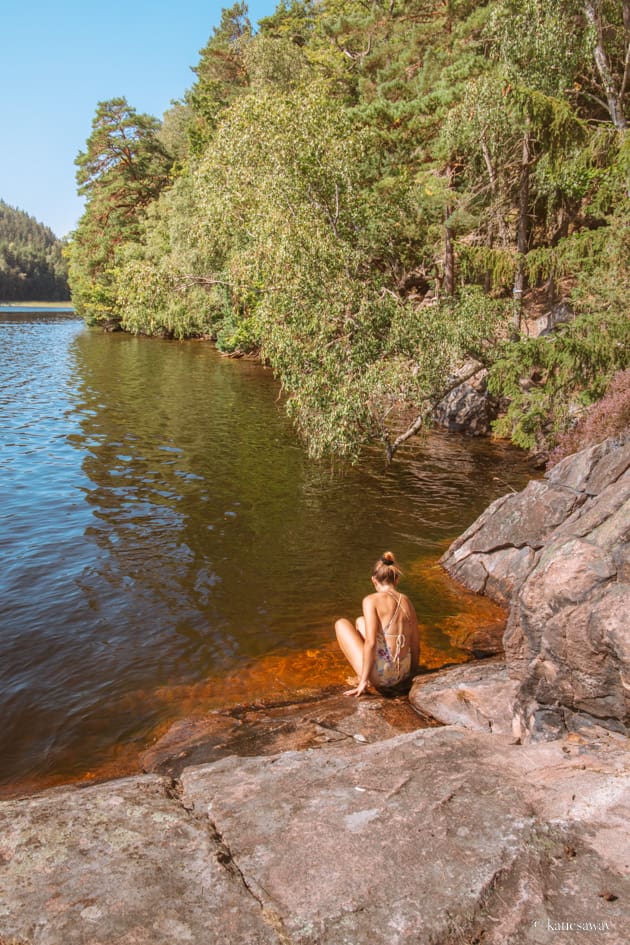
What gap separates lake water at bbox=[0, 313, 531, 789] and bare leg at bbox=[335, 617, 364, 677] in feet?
1.28

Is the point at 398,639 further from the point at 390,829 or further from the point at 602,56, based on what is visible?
the point at 602,56

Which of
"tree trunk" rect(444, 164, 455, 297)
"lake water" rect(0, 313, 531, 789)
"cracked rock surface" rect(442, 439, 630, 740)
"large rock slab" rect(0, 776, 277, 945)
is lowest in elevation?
"lake water" rect(0, 313, 531, 789)

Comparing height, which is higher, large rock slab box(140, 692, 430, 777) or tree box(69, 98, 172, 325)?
tree box(69, 98, 172, 325)

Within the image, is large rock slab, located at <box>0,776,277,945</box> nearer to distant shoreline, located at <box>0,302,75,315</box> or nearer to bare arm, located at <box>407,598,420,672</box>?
bare arm, located at <box>407,598,420,672</box>

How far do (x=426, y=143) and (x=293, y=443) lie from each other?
16.3 meters

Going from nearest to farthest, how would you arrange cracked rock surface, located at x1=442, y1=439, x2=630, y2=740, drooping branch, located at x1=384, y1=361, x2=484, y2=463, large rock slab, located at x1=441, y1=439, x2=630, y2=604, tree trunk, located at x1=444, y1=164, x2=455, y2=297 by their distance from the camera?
cracked rock surface, located at x1=442, y1=439, x2=630, y2=740 < large rock slab, located at x1=441, y1=439, x2=630, y2=604 < drooping branch, located at x1=384, y1=361, x2=484, y2=463 < tree trunk, located at x1=444, y1=164, x2=455, y2=297

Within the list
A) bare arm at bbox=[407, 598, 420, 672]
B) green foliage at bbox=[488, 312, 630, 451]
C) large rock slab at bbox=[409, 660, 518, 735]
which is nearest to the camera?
large rock slab at bbox=[409, 660, 518, 735]

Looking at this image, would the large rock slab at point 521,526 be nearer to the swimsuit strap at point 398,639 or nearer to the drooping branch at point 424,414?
the swimsuit strap at point 398,639

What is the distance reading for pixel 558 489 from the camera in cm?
1002

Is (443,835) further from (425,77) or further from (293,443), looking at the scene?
(425,77)

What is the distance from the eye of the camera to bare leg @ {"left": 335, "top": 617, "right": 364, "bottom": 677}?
6855 mm

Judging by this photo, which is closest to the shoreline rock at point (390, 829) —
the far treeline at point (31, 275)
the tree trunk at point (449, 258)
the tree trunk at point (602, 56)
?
the tree trunk at point (602, 56)

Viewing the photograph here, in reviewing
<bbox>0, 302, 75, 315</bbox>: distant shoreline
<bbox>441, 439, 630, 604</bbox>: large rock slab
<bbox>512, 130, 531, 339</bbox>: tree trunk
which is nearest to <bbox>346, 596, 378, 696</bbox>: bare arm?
<bbox>441, 439, 630, 604</bbox>: large rock slab

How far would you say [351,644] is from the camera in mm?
6969
